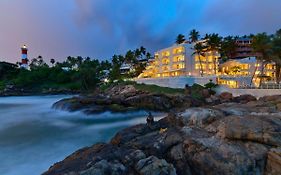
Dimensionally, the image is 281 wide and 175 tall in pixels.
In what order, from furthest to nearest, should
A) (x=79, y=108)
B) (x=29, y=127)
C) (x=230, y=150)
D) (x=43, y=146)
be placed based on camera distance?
1. (x=79, y=108)
2. (x=29, y=127)
3. (x=43, y=146)
4. (x=230, y=150)

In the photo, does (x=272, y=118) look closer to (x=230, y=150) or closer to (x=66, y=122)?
(x=230, y=150)

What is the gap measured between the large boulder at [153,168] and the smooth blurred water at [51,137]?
8.56 m

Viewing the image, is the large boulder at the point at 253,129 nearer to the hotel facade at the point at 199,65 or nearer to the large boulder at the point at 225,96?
the large boulder at the point at 225,96

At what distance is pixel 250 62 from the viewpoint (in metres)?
63.1

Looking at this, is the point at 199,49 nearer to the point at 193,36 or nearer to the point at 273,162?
the point at 193,36

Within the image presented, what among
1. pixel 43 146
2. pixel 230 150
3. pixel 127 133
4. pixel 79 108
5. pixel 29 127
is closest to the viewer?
pixel 230 150

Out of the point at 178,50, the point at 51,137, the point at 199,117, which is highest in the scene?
the point at 178,50

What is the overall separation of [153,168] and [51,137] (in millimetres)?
17139

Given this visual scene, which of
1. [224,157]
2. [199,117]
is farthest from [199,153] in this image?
[199,117]

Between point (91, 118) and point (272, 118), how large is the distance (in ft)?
78.5

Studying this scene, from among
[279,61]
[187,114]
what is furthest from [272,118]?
[279,61]

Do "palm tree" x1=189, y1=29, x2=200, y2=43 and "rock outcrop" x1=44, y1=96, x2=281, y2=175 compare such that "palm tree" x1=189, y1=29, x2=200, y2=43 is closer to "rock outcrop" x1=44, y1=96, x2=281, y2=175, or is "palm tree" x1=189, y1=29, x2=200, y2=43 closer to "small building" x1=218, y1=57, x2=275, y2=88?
"small building" x1=218, y1=57, x2=275, y2=88

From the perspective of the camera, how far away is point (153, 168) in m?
8.22

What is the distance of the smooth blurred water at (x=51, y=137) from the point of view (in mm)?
15296
